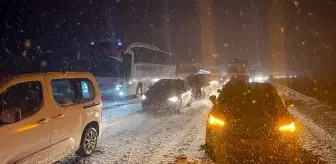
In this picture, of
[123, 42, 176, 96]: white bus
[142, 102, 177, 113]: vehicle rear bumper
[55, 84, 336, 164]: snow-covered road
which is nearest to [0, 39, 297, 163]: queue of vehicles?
[55, 84, 336, 164]: snow-covered road

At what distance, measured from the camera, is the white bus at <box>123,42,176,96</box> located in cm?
1970

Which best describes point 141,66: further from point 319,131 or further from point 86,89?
point 86,89

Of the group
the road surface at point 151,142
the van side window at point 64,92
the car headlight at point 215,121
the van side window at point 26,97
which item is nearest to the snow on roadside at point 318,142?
the road surface at point 151,142

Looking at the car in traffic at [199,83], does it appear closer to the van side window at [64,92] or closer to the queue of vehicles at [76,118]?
the queue of vehicles at [76,118]

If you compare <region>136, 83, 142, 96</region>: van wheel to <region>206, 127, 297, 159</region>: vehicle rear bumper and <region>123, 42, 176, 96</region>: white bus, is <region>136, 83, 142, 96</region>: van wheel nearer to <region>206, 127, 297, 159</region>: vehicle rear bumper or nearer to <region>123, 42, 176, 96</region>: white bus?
<region>123, 42, 176, 96</region>: white bus

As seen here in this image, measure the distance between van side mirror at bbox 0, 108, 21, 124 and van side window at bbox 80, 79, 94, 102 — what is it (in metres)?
2.29

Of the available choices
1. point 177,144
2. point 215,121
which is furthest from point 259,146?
point 177,144

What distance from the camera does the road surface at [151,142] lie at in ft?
21.4

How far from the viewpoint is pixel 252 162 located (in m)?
5.61

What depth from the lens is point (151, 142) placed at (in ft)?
26.7

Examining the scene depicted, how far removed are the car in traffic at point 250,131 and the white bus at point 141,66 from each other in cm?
1370

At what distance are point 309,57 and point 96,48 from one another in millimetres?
68591

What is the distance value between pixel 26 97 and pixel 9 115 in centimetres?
102

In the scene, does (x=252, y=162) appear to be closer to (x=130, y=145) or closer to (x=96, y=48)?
(x=130, y=145)
